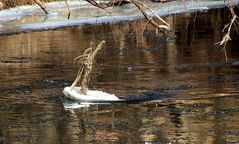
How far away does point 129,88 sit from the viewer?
552 inches

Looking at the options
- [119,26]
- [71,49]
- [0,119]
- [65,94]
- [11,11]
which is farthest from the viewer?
[11,11]

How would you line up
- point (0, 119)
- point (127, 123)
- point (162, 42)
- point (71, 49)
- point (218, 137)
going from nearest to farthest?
point (218, 137), point (127, 123), point (0, 119), point (71, 49), point (162, 42)

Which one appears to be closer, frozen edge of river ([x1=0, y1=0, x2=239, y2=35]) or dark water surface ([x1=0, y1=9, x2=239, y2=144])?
dark water surface ([x1=0, y1=9, x2=239, y2=144])

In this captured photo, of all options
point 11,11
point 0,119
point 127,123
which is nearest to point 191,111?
point 127,123

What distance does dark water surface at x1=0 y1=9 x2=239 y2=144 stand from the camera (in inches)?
398

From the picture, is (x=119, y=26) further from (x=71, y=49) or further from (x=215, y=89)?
(x=215, y=89)

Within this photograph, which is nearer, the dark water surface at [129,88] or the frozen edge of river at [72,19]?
the dark water surface at [129,88]

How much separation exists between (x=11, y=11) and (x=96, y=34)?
33.7ft

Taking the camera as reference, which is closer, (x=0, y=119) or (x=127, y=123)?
(x=127, y=123)

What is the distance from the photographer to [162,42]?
22.4m

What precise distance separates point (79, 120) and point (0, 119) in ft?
4.22

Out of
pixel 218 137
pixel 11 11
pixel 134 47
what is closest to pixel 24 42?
pixel 134 47

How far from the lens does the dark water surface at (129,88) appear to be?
33.1 feet

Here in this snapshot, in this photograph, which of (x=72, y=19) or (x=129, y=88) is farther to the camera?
(x=72, y=19)
